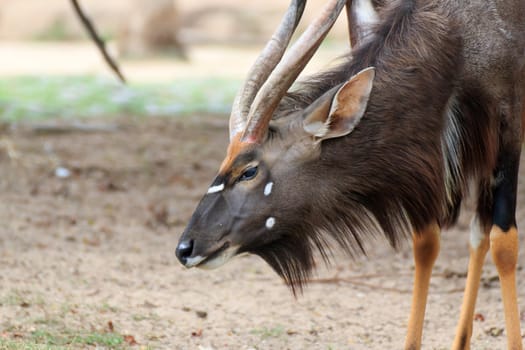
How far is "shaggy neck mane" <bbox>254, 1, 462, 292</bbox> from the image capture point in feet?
13.8

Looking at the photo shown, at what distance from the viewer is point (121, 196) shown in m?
8.30

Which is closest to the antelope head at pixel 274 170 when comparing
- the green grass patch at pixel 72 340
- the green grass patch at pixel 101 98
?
the green grass patch at pixel 72 340

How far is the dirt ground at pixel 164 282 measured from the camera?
5188mm

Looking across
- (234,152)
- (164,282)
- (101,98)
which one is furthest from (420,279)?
(101,98)

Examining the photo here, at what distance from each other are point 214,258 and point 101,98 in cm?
986

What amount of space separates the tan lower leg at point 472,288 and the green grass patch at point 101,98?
7.57 meters

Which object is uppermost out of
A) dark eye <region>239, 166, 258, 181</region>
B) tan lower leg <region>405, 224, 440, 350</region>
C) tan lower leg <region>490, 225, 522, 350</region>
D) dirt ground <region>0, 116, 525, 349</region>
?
dark eye <region>239, 166, 258, 181</region>

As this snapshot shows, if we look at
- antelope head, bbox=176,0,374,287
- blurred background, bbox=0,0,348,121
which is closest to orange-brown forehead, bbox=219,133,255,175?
antelope head, bbox=176,0,374,287

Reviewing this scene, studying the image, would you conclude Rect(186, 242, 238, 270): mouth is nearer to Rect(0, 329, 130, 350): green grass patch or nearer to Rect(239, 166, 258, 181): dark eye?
Rect(239, 166, 258, 181): dark eye

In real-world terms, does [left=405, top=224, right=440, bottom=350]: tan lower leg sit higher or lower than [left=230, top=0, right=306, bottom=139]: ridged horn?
lower

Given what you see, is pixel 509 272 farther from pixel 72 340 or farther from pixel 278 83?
pixel 72 340

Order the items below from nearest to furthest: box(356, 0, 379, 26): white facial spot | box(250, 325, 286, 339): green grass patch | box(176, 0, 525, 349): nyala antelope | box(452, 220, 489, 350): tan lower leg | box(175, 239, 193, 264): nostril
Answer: box(175, 239, 193, 264): nostril < box(176, 0, 525, 349): nyala antelope < box(356, 0, 379, 26): white facial spot < box(452, 220, 489, 350): tan lower leg < box(250, 325, 286, 339): green grass patch

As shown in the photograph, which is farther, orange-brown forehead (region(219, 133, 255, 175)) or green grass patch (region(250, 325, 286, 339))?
green grass patch (region(250, 325, 286, 339))

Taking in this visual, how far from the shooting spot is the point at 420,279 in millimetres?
5090
